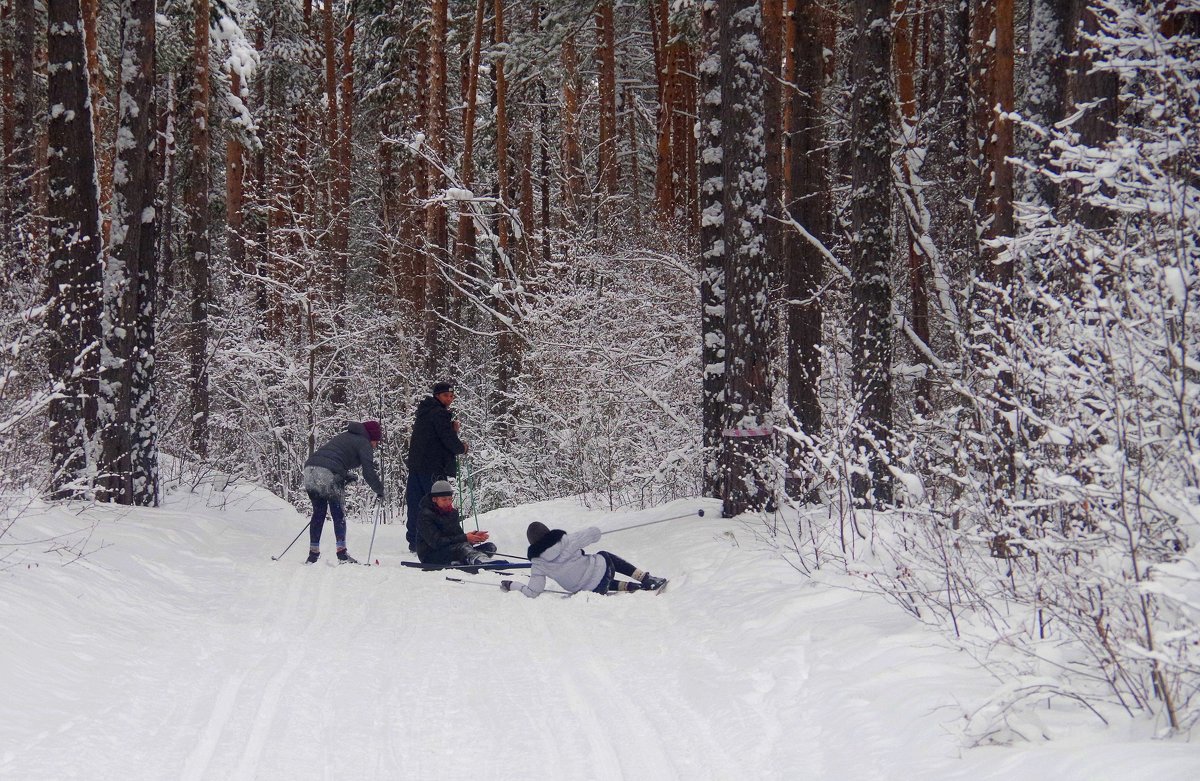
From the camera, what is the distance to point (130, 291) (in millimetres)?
12641

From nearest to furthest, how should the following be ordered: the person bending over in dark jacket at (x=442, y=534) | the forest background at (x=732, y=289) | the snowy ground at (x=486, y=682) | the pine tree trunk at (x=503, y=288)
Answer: the forest background at (x=732, y=289) → the snowy ground at (x=486, y=682) → the person bending over in dark jacket at (x=442, y=534) → the pine tree trunk at (x=503, y=288)

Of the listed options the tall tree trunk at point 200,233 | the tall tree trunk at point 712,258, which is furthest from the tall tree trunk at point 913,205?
the tall tree trunk at point 200,233

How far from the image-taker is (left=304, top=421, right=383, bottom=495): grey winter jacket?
11.6 m

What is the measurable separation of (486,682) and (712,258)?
6.67 m

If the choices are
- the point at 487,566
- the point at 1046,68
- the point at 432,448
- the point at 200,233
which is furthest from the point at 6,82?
the point at 1046,68

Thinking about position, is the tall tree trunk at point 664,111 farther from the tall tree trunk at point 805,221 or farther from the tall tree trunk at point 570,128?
the tall tree trunk at point 805,221

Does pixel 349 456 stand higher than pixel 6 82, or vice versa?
pixel 6 82

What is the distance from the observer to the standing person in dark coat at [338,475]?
1134cm

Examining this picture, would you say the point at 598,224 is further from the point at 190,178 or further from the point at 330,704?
the point at 330,704

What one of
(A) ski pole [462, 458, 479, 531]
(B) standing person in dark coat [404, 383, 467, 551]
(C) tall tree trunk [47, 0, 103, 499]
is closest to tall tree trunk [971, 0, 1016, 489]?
(B) standing person in dark coat [404, 383, 467, 551]

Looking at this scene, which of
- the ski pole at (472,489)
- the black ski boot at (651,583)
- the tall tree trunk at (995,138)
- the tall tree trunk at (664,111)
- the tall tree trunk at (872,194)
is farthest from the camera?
the tall tree trunk at (664,111)

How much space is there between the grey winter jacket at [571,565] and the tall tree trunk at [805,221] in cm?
375

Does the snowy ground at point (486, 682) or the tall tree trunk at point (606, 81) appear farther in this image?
the tall tree trunk at point (606, 81)

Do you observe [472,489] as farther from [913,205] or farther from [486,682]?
[486,682]
